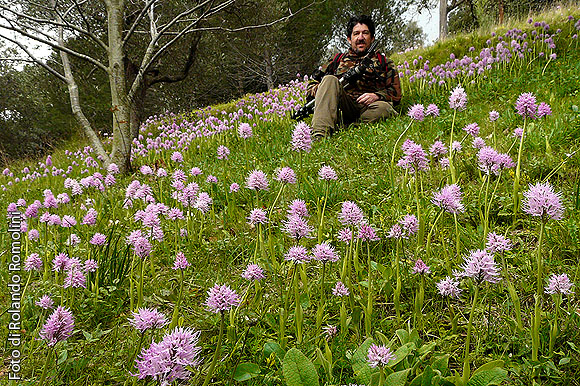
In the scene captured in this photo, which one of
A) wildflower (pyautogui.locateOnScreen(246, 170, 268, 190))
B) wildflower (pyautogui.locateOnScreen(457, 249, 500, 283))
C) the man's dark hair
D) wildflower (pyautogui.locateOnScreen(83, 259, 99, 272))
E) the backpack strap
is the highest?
the man's dark hair

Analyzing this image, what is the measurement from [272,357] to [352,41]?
5755 mm

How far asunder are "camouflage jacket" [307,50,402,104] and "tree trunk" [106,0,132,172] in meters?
3.09

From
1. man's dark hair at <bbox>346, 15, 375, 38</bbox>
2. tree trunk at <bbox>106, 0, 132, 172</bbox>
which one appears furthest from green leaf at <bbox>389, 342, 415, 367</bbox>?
man's dark hair at <bbox>346, 15, 375, 38</bbox>

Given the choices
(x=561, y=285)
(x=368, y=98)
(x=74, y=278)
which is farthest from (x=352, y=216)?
(x=368, y=98)

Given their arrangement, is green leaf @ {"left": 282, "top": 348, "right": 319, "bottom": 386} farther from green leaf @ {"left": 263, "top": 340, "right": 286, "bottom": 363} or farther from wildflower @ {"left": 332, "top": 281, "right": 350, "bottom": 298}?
wildflower @ {"left": 332, "top": 281, "right": 350, "bottom": 298}

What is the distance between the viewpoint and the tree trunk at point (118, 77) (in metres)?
5.40

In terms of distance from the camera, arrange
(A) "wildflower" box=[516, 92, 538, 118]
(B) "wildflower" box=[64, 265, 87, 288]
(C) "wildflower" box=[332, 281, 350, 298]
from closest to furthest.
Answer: (C) "wildflower" box=[332, 281, 350, 298] < (B) "wildflower" box=[64, 265, 87, 288] < (A) "wildflower" box=[516, 92, 538, 118]

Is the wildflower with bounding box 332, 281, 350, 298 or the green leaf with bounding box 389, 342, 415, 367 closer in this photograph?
the green leaf with bounding box 389, 342, 415, 367

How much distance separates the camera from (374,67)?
5.82 m

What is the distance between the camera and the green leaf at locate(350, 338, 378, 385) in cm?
118

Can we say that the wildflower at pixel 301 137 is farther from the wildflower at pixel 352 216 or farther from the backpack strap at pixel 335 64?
the backpack strap at pixel 335 64

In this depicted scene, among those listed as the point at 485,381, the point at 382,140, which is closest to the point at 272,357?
the point at 485,381

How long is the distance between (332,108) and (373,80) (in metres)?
1.21

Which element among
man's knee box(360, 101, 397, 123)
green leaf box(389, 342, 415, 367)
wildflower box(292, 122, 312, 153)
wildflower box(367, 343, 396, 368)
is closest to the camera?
wildflower box(367, 343, 396, 368)
